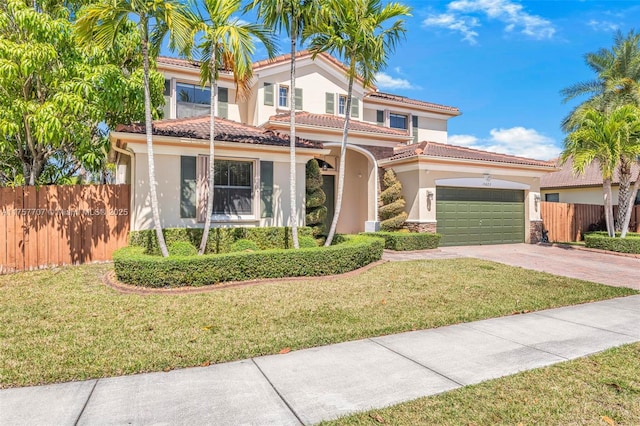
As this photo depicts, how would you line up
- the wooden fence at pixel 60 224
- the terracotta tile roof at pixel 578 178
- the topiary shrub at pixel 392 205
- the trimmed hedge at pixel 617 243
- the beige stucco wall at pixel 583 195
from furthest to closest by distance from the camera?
1. the terracotta tile roof at pixel 578 178
2. the beige stucco wall at pixel 583 195
3. the topiary shrub at pixel 392 205
4. the trimmed hedge at pixel 617 243
5. the wooden fence at pixel 60 224

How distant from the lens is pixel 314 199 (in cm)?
1370

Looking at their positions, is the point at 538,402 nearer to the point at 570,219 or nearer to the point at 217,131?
the point at 217,131

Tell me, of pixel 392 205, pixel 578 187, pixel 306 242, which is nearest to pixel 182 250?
pixel 306 242

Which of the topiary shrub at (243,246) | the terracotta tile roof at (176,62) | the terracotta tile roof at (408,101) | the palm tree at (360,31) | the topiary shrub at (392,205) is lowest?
the topiary shrub at (243,246)

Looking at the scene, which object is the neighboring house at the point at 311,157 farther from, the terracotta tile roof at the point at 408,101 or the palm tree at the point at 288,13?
the palm tree at the point at 288,13

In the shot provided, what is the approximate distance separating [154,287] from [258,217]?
15.4ft

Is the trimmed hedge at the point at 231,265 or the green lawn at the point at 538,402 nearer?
the green lawn at the point at 538,402

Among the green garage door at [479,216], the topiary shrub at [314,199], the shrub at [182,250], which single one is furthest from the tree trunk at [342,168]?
the green garage door at [479,216]

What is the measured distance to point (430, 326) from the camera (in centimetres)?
588

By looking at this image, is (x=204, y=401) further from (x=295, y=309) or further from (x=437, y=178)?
(x=437, y=178)

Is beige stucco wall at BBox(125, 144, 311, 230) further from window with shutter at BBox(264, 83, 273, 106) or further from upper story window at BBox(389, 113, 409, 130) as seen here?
upper story window at BBox(389, 113, 409, 130)

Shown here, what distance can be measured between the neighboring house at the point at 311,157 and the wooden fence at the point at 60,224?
2.76ft

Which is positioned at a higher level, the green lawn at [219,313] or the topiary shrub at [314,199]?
the topiary shrub at [314,199]

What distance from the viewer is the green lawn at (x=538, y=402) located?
3.25 metres
